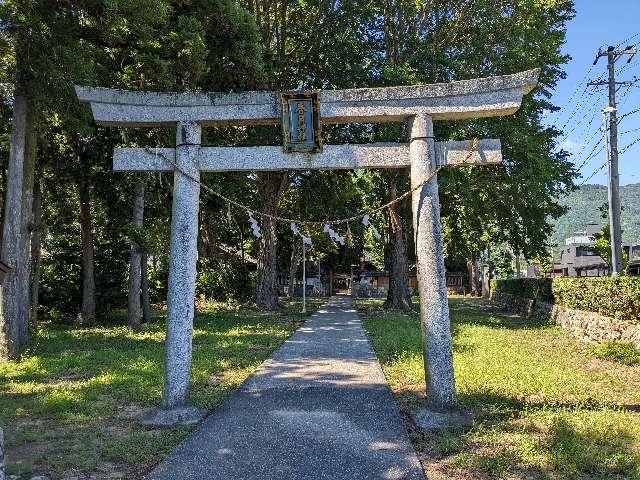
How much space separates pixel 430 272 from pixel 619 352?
20.4 feet

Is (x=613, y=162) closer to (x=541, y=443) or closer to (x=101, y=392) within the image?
(x=541, y=443)

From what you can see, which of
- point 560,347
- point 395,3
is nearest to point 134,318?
point 560,347

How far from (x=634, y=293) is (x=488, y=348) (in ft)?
10.3

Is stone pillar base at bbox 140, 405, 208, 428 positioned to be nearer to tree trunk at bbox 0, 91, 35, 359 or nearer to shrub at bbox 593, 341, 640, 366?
tree trunk at bbox 0, 91, 35, 359

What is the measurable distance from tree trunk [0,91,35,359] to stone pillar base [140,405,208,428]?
5875 millimetres

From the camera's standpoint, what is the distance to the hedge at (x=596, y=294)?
34.7 feet

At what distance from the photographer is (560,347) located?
38.3ft

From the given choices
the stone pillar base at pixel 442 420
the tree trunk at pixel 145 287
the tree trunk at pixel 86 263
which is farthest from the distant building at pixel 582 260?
the stone pillar base at pixel 442 420

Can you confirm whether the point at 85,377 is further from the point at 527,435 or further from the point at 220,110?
the point at 527,435

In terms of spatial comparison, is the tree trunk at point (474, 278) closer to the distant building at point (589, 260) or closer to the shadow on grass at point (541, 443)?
the distant building at point (589, 260)

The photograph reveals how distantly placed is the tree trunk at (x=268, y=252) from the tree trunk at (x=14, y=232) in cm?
1130

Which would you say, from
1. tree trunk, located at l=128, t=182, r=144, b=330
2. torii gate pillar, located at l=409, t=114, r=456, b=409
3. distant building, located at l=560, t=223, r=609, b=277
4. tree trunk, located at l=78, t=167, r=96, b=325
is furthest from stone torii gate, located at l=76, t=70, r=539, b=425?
distant building, located at l=560, t=223, r=609, b=277

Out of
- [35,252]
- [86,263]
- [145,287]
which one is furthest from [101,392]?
[86,263]

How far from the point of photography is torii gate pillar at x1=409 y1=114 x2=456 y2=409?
584 cm
